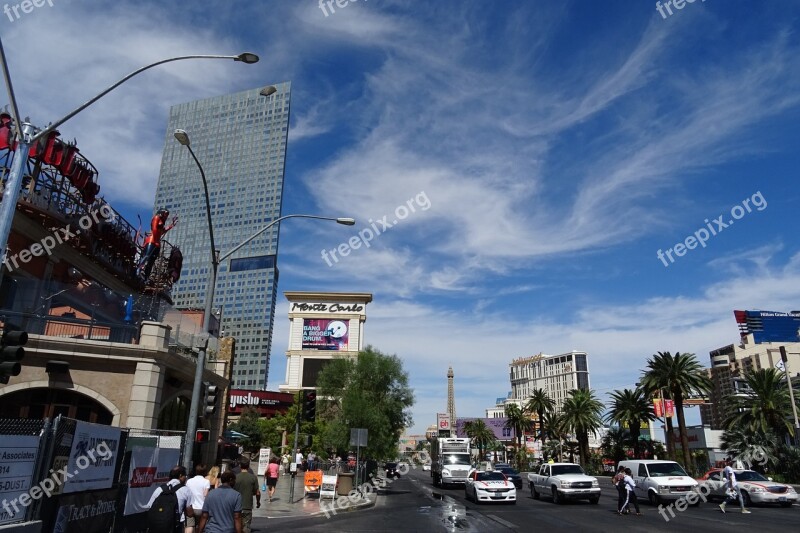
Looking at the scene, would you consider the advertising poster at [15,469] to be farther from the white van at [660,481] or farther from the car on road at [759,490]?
the car on road at [759,490]

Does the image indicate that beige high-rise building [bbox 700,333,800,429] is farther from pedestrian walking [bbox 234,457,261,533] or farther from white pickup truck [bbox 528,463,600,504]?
pedestrian walking [bbox 234,457,261,533]

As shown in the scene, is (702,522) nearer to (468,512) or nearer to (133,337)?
(468,512)

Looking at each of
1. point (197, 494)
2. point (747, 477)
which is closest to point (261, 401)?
point (747, 477)

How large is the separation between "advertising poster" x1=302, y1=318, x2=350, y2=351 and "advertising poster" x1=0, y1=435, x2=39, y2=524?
3943 inches

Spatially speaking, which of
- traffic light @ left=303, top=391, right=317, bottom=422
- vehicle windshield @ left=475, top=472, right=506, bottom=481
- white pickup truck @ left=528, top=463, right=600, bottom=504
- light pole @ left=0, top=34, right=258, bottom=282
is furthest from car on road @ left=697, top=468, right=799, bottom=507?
light pole @ left=0, top=34, right=258, bottom=282

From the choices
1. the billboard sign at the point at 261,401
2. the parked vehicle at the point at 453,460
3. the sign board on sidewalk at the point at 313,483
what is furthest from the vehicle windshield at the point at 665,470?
the billboard sign at the point at 261,401

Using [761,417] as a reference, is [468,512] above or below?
below

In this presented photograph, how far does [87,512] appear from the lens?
31.4ft

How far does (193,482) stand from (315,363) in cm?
9482

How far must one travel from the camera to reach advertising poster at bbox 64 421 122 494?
9.11 metres

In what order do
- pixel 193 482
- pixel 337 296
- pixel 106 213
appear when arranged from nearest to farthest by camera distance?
pixel 193 482 < pixel 106 213 < pixel 337 296

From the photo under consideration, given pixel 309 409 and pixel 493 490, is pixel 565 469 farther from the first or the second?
pixel 309 409

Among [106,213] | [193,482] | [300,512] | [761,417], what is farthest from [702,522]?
[761,417]

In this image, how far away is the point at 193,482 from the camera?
36.2 ft
